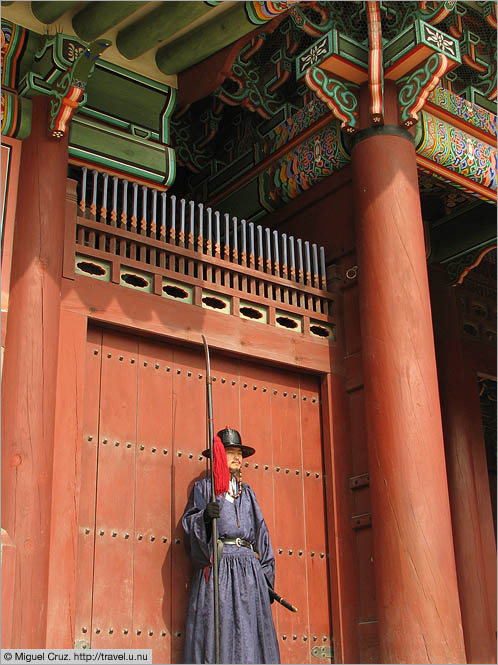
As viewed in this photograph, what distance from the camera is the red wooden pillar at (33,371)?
18.7 feet

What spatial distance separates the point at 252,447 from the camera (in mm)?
7285

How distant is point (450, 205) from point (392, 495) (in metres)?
3.90

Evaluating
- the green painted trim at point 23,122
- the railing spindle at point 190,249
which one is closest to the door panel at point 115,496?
the railing spindle at point 190,249

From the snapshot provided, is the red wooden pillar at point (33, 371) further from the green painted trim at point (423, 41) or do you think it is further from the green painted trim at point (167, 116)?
the green painted trim at point (423, 41)

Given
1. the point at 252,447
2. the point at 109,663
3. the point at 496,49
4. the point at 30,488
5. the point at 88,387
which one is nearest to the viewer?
the point at 109,663

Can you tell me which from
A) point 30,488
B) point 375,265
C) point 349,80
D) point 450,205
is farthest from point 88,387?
point 450,205

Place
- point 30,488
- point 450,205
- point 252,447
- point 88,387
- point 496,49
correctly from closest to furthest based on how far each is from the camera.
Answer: point 30,488, point 88,387, point 252,447, point 496,49, point 450,205

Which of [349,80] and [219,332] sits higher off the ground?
[349,80]

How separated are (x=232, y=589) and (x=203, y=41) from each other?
411cm

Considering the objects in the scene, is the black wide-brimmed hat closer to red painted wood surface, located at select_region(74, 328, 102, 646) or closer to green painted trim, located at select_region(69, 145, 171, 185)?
red painted wood surface, located at select_region(74, 328, 102, 646)

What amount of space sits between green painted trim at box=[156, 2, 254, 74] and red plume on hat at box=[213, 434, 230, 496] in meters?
3.11

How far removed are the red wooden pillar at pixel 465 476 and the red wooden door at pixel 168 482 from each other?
265 cm

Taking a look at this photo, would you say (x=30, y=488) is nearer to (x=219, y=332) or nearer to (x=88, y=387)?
(x=88, y=387)

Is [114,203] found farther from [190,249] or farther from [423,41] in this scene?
[423,41]
